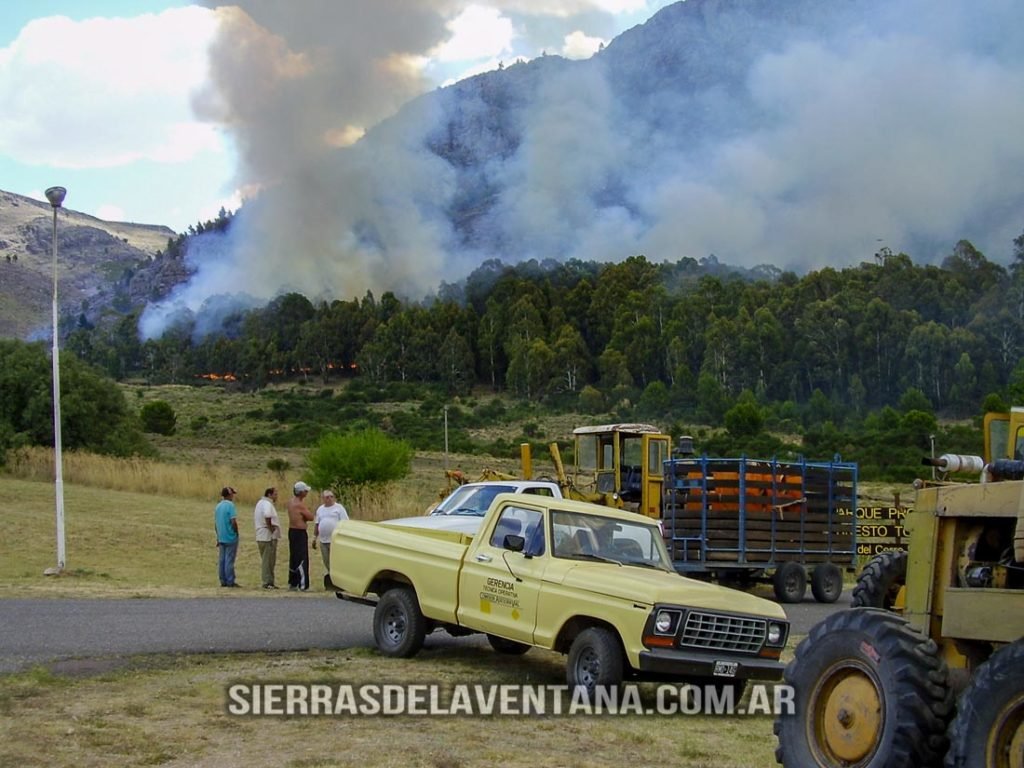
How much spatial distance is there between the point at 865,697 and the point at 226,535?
1514 centimetres

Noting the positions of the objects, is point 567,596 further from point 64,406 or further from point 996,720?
point 64,406

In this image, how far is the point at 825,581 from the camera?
21.0m

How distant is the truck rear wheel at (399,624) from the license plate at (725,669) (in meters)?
3.34

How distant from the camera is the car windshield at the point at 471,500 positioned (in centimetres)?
1622

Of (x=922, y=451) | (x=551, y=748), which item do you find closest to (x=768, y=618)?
(x=551, y=748)

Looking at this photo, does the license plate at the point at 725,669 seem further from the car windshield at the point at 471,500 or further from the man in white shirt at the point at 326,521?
the man in white shirt at the point at 326,521

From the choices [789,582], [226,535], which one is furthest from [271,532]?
[789,582]

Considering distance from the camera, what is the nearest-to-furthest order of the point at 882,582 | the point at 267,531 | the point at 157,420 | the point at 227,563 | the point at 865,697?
1. the point at 865,697
2. the point at 882,582
3. the point at 267,531
4. the point at 227,563
5. the point at 157,420

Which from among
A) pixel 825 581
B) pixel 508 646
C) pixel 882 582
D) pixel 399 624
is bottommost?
pixel 825 581

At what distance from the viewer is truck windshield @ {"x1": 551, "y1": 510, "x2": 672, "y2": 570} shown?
35.4ft

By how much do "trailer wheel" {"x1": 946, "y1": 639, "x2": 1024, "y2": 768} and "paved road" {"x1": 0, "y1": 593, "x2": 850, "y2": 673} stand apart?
27.0 ft

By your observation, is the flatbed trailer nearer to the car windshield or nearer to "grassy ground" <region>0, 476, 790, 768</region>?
the car windshield

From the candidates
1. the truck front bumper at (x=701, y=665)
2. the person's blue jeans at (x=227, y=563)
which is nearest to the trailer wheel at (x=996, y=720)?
the truck front bumper at (x=701, y=665)

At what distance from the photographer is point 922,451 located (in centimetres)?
5319
